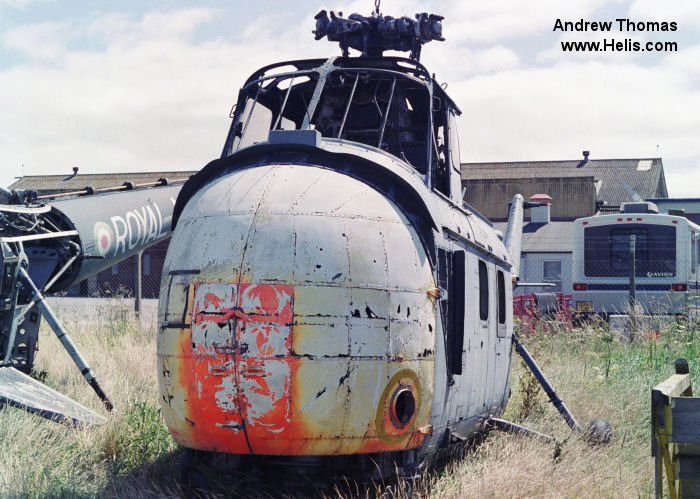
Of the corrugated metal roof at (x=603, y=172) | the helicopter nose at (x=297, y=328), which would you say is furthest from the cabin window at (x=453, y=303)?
the corrugated metal roof at (x=603, y=172)

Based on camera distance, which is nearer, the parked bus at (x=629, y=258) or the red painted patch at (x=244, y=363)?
the red painted patch at (x=244, y=363)

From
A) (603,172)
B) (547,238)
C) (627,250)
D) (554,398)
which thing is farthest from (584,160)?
(554,398)

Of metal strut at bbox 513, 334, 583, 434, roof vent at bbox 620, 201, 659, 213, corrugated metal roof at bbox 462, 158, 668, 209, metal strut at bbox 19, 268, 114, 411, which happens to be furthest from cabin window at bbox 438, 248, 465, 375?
corrugated metal roof at bbox 462, 158, 668, 209

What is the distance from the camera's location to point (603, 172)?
48.4 meters

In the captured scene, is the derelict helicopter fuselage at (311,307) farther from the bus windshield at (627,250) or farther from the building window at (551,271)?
the building window at (551,271)

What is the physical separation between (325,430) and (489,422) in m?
2.87

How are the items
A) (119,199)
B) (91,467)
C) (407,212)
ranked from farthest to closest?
1. (119,199)
2. (91,467)
3. (407,212)

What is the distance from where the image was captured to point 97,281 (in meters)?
30.4

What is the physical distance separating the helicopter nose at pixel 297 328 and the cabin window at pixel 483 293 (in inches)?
63.8

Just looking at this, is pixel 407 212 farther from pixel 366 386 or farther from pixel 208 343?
pixel 208 343

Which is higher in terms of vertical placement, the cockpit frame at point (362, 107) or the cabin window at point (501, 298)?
the cockpit frame at point (362, 107)

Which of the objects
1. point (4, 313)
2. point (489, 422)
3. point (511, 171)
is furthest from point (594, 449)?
point (511, 171)

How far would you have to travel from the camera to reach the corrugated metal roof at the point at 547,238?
89.2 feet

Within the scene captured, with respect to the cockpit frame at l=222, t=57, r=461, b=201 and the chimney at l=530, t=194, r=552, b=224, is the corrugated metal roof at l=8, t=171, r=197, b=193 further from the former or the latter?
the cockpit frame at l=222, t=57, r=461, b=201
